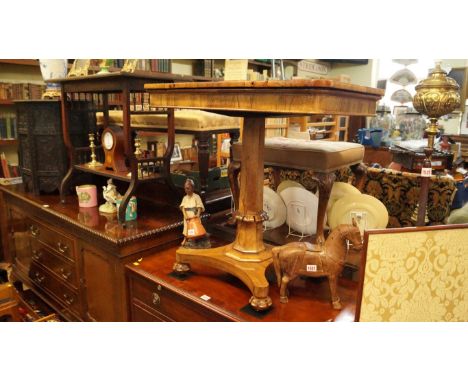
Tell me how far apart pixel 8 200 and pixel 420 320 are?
2.54 metres

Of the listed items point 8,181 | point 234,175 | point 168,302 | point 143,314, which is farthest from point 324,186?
point 8,181

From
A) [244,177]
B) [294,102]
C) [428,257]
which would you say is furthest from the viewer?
[244,177]

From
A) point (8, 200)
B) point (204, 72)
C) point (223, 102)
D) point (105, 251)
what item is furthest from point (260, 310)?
point (204, 72)

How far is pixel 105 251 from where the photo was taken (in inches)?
66.1

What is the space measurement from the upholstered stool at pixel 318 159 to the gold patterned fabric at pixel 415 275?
46cm

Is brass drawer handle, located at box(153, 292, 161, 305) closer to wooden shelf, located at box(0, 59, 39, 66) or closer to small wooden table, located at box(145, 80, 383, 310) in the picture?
small wooden table, located at box(145, 80, 383, 310)

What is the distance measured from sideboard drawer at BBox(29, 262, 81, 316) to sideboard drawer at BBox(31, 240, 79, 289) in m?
0.04

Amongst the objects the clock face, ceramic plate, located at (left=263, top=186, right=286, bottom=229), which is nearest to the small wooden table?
ceramic plate, located at (left=263, top=186, right=286, bottom=229)

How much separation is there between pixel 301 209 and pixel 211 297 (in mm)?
624

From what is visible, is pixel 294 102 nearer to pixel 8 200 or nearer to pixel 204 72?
pixel 8 200

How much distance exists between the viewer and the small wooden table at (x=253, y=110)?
90cm

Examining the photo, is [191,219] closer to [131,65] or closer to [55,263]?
[131,65]

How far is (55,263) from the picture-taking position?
210 cm

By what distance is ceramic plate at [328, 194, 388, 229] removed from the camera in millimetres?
1546
